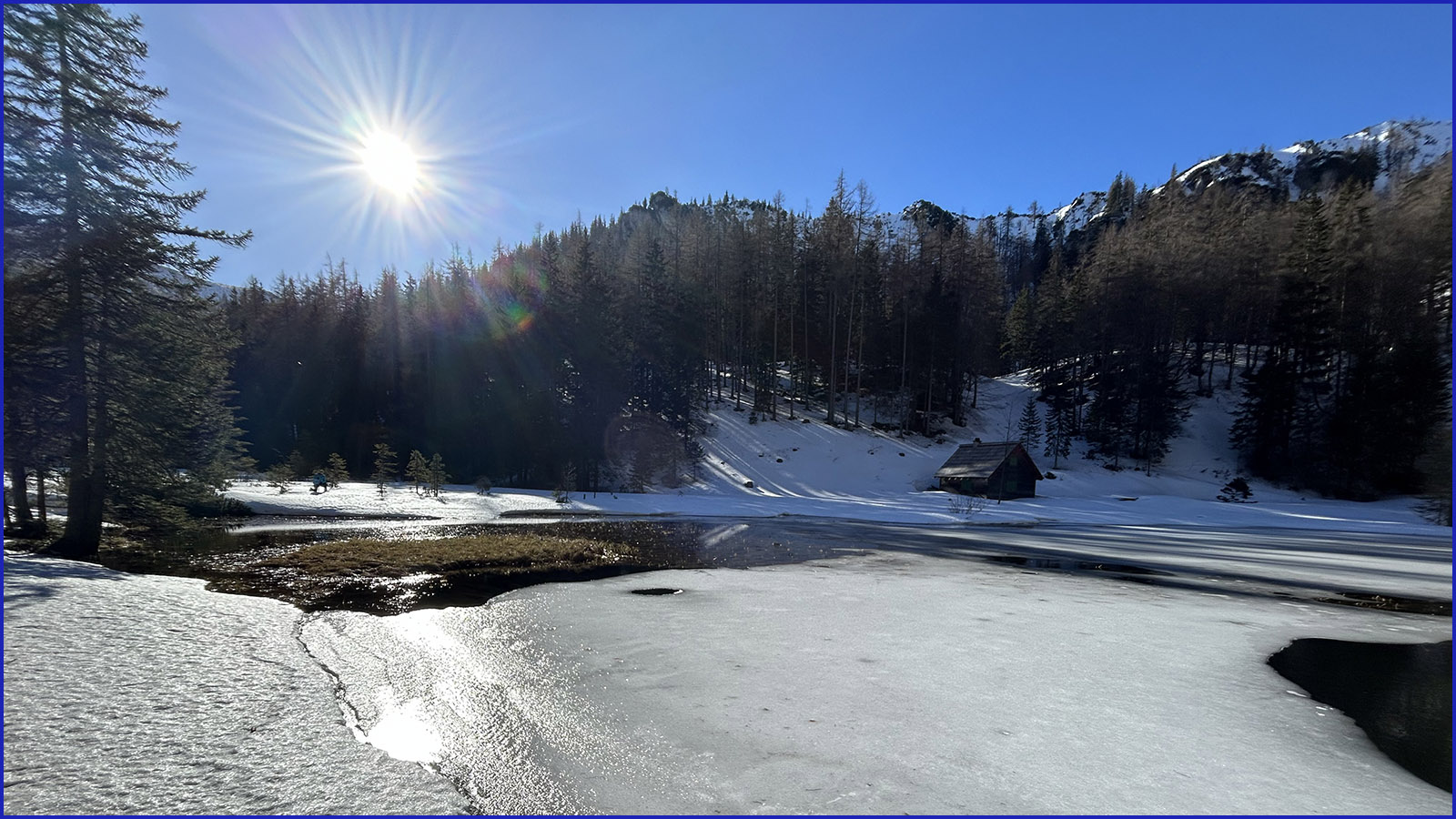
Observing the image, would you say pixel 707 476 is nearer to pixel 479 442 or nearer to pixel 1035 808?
pixel 479 442

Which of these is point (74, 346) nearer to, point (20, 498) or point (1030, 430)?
point (20, 498)

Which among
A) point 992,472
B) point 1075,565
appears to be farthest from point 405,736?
point 992,472

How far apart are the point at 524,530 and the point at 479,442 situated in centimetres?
2324

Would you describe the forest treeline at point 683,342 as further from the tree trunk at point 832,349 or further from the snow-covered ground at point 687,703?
the snow-covered ground at point 687,703

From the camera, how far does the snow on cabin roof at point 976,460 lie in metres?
36.6

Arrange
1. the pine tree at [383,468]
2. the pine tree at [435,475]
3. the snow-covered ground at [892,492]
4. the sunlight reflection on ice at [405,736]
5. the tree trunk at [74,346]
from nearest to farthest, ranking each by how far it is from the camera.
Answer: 1. the sunlight reflection on ice at [405,736]
2. the tree trunk at [74,346]
3. the snow-covered ground at [892,492]
4. the pine tree at [435,475]
5. the pine tree at [383,468]

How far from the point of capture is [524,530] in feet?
65.8

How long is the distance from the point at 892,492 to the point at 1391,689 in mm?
32001

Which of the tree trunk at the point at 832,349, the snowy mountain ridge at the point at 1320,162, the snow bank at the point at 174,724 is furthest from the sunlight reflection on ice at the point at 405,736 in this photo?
the snowy mountain ridge at the point at 1320,162

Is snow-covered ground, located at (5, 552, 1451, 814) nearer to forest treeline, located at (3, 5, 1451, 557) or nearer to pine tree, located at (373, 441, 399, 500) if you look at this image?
forest treeline, located at (3, 5, 1451, 557)

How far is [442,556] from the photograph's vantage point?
13.4m

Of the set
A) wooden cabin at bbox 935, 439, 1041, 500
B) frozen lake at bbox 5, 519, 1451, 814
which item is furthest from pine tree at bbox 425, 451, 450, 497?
wooden cabin at bbox 935, 439, 1041, 500

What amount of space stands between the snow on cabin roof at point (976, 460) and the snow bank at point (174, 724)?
120 feet

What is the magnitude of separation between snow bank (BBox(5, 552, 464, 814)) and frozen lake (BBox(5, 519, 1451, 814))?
2cm
